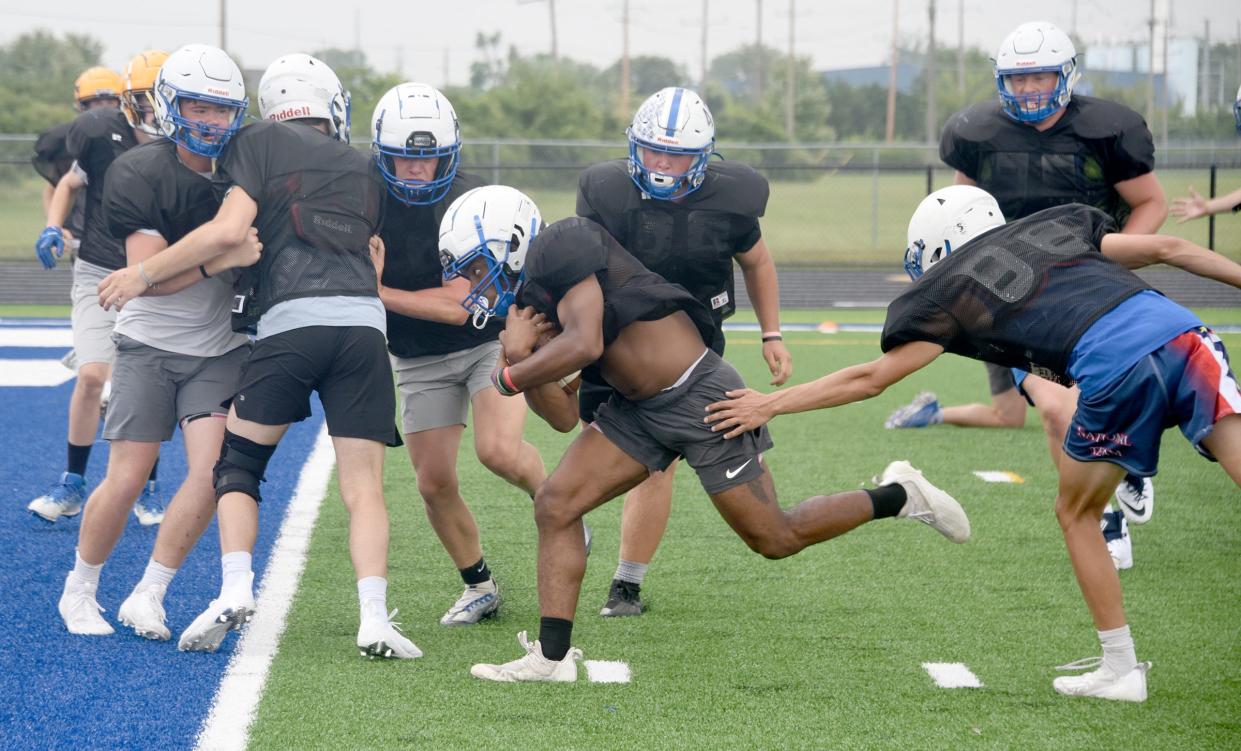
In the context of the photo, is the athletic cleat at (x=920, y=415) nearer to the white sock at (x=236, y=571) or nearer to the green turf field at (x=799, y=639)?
the green turf field at (x=799, y=639)

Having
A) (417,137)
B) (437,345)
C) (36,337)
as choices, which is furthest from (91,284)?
(36,337)

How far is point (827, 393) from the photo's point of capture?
405 cm

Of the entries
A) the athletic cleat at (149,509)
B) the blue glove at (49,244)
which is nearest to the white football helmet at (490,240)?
the athletic cleat at (149,509)

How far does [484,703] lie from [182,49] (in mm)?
2312

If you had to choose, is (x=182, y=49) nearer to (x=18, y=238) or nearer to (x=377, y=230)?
(x=377, y=230)

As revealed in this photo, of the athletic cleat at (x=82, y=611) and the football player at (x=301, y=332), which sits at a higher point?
the football player at (x=301, y=332)

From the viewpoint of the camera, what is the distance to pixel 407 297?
473 centimetres

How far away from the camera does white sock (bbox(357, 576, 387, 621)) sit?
14.1 ft

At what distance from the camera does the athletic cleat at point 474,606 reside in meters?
4.86

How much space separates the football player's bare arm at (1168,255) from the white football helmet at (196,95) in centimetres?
278

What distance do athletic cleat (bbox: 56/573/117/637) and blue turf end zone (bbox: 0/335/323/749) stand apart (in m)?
0.05

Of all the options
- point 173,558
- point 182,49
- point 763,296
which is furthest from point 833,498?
point 182,49

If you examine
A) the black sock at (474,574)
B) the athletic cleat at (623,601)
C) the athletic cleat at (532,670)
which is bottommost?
the athletic cleat at (623,601)

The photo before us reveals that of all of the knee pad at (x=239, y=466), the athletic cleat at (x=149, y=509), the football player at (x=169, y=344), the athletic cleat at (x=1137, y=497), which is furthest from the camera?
the athletic cleat at (x=149, y=509)
